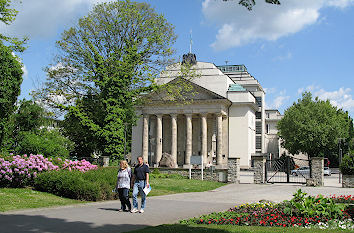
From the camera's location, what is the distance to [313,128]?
→ 2507 inches

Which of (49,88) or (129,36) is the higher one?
(129,36)

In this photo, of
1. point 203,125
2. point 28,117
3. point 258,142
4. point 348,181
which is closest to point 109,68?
point 28,117

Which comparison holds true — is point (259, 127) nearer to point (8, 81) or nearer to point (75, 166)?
point (75, 166)

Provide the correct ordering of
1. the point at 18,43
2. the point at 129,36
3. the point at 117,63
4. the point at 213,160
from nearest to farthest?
the point at 18,43 < the point at 117,63 < the point at 129,36 < the point at 213,160

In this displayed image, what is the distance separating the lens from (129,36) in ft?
112

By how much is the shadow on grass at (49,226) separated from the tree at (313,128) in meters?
58.2

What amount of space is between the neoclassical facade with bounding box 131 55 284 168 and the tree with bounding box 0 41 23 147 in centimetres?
3921

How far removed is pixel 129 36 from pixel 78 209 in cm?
2329

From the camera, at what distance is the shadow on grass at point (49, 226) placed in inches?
357

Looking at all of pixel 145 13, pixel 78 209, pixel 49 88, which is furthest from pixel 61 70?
pixel 78 209

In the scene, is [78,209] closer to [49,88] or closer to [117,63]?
[117,63]

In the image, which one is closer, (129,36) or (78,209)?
(78,209)

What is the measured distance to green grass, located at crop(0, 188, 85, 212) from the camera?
13258mm

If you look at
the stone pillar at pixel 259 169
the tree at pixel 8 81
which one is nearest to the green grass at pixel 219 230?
the tree at pixel 8 81
